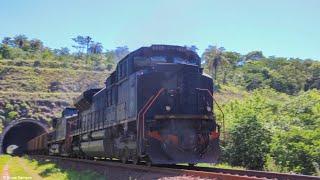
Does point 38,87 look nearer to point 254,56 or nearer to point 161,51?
point 161,51

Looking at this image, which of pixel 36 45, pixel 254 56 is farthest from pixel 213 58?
pixel 36 45

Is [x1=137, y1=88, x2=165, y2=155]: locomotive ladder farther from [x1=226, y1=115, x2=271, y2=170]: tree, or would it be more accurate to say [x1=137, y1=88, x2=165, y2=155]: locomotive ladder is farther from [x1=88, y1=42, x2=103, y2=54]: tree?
[x1=88, y1=42, x2=103, y2=54]: tree

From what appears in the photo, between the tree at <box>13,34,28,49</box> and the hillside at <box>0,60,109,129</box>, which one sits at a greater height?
the tree at <box>13,34,28,49</box>

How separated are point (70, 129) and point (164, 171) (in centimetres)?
1747

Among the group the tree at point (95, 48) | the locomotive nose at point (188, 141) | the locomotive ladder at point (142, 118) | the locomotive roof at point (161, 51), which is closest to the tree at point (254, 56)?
the tree at point (95, 48)

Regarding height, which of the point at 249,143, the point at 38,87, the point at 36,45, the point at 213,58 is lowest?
the point at 249,143

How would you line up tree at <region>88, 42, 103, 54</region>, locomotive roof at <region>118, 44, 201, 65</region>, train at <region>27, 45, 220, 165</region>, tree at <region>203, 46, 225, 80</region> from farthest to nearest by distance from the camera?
1. tree at <region>88, 42, 103, 54</region>
2. tree at <region>203, 46, 225, 80</region>
3. locomotive roof at <region>118, 44, 201, 65</region>
4. train at <region>27, 45, 220, 165</region>

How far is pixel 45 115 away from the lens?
239ft

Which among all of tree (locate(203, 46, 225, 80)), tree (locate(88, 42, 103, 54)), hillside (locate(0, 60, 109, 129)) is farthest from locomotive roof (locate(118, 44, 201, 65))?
tree (locate(88, 42, 103, 54))

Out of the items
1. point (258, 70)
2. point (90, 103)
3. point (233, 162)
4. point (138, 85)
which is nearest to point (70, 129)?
point (90, 103)

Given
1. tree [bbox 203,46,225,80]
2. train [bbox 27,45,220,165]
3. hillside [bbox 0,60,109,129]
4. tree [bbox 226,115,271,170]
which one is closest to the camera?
train [bbox 27,45,220,165]

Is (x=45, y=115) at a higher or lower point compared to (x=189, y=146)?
higher

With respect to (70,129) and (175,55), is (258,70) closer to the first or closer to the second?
(70,129)

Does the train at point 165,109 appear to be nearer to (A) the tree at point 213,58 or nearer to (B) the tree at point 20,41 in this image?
(A) the tree at point 213,58
